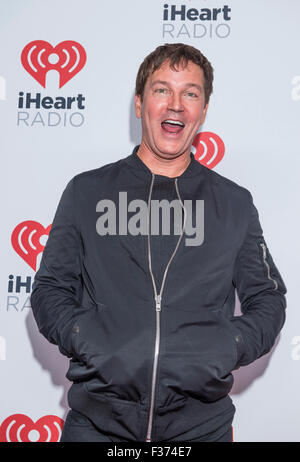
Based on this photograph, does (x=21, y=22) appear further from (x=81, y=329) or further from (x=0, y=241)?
(x=81, y=329)

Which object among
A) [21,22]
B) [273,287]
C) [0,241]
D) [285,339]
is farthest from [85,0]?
[285,339]

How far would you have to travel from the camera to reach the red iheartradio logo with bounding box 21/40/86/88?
8.25 feet

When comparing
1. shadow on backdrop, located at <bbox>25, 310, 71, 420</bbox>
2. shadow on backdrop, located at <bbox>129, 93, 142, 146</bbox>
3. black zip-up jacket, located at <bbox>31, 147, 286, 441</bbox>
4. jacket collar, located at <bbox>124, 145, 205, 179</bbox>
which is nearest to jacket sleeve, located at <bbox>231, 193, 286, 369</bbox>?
black zip-up jacket, located at <bbox>31, 147, 286, 441</bbox>

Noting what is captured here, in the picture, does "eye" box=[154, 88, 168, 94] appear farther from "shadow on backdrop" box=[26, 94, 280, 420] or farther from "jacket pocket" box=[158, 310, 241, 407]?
"jacket pocket" box=[158, 310, 241, 407]

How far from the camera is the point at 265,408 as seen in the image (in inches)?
97.0

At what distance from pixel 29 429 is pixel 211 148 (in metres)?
1.52

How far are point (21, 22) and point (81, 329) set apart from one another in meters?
1.63

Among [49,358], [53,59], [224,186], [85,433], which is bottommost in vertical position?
[49,358]

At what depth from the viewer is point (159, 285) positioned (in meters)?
1.65

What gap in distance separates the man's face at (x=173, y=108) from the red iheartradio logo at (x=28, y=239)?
0.86 metres

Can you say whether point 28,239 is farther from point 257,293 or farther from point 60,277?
point 257,293

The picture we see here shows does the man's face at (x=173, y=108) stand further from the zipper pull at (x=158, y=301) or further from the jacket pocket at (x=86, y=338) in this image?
the jacket pocket at (x=86, y=338)

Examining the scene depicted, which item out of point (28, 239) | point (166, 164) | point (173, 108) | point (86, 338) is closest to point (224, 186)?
point (166, 164)

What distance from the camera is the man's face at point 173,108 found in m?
1.86
